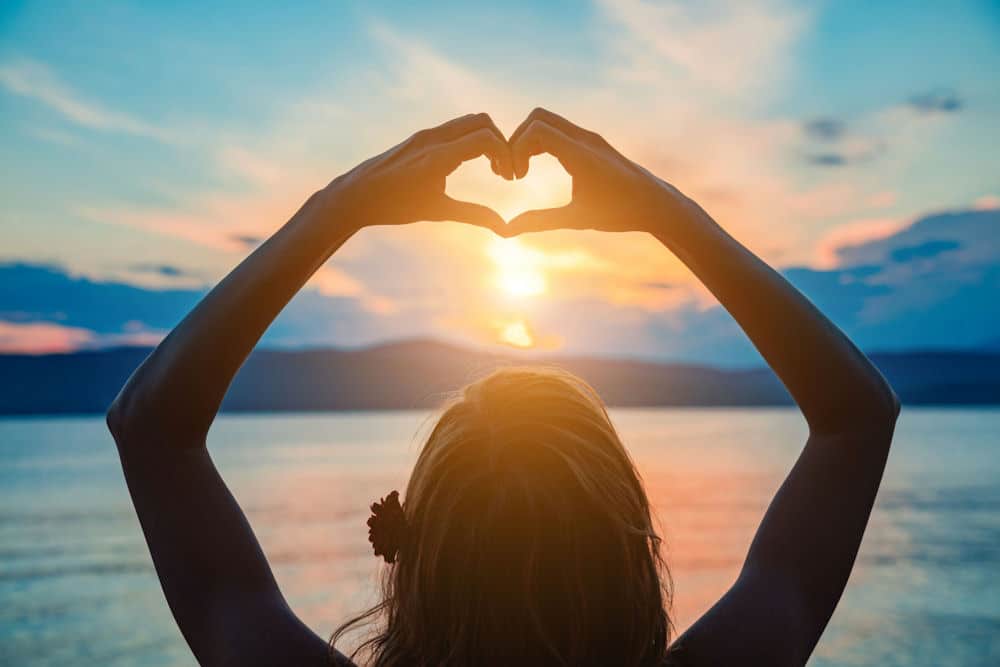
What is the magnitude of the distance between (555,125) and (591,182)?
12cm

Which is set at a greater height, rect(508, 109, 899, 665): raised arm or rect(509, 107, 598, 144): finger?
rect(509, 107, 598, 144): finger

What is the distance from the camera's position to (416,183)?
4.51 feet

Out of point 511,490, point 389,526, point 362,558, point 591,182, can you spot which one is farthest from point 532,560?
point 362,558

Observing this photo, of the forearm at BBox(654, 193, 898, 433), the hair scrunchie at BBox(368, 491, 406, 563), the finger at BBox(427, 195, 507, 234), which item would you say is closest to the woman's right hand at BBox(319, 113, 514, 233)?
the finger at BBox(427, 195, 507, 234)

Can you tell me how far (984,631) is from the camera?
975 cm

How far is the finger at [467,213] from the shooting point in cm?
136

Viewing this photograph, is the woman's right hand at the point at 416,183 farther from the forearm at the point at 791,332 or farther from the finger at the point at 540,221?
the forearm at the point at 791,332

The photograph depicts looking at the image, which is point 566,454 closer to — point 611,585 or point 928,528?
point 611,585

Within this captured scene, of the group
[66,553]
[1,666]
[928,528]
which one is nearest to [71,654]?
[1,666]

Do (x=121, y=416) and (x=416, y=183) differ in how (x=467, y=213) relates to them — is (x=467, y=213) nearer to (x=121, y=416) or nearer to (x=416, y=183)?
(x=416, y=183)

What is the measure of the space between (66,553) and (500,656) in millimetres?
17341

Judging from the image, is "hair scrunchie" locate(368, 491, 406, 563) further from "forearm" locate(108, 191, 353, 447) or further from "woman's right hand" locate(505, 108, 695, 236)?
"woman's right hand" locate(505, 108, 695, 236)

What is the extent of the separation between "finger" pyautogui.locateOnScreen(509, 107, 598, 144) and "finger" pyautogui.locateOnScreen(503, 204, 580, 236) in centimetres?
13

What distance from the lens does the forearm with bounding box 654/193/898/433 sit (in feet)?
4.68
